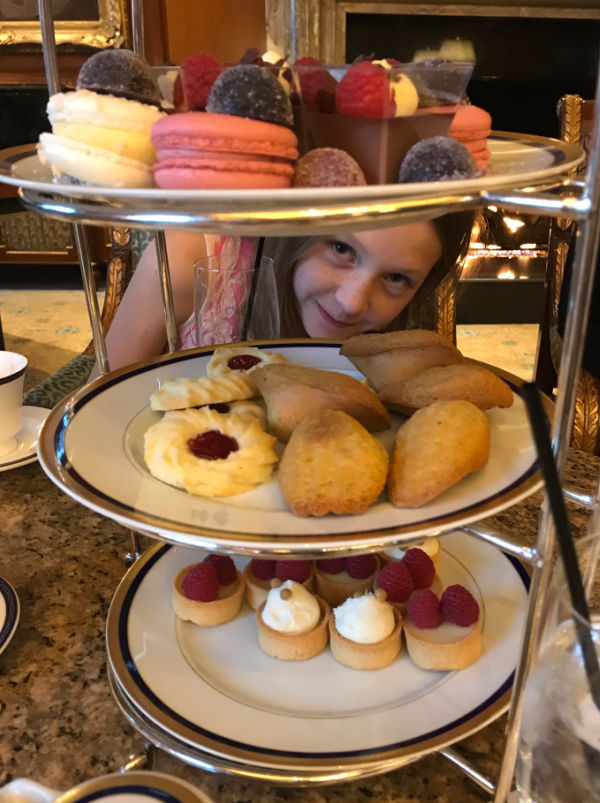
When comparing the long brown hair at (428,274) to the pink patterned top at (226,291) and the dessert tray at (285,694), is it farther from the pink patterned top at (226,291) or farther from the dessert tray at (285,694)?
the dessert tray at (285,694)

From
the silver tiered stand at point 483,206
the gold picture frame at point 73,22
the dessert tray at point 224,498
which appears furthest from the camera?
the gold picture frame at point 73,22

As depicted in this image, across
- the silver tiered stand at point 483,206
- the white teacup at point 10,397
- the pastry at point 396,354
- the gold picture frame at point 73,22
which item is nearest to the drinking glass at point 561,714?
the silver tiered stand at point 483,206

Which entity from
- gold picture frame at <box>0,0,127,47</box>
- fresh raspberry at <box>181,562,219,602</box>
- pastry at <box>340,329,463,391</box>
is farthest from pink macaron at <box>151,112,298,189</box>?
gold picture frame at <box>0,0,127,47</box>

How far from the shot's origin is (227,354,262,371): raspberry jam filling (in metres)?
0.68

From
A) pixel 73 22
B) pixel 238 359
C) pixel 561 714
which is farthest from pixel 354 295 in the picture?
pixel 73 22

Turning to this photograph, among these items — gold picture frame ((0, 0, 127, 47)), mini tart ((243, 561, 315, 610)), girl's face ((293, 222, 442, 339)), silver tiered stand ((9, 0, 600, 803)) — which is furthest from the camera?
gold picture frame ((0, 0, 127, 47))

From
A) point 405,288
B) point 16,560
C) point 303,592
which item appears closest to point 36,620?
point 16,560

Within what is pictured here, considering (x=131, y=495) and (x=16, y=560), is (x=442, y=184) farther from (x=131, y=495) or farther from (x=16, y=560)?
(x=16, y=560)

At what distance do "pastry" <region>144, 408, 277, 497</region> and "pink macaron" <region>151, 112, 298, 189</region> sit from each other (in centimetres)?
21

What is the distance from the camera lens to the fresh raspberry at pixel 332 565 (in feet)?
2.14

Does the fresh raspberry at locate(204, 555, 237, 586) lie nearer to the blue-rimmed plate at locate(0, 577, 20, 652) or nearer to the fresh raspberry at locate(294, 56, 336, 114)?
the blue-rimmed plate at locate(0, 577, 20, 652)

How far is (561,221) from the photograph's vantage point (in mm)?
1477

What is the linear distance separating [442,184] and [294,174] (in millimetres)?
88

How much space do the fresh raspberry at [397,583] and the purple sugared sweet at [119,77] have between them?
1.40 feet
